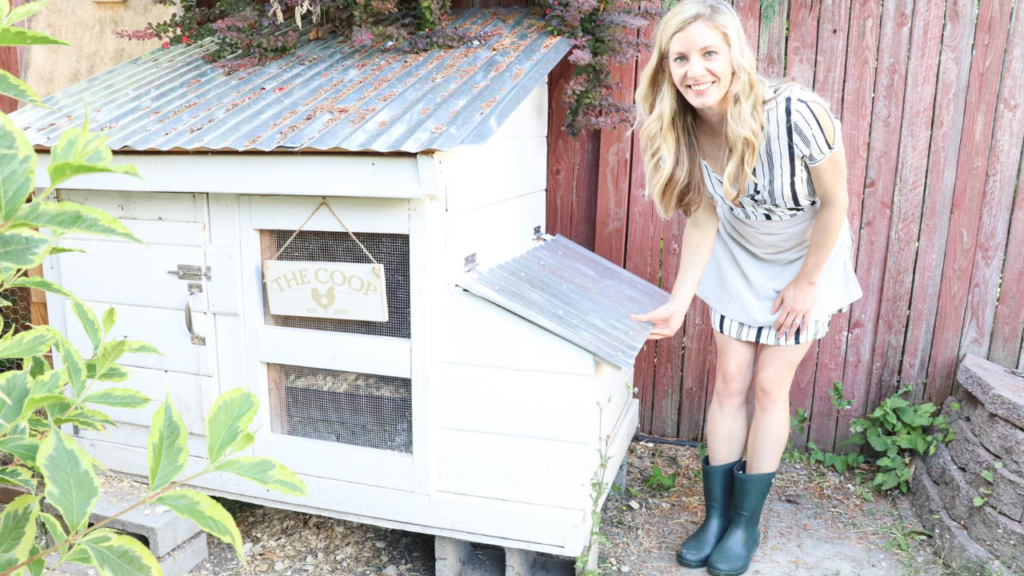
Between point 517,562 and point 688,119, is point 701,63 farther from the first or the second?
point 517,562

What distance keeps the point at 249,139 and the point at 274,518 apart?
162 centimetres

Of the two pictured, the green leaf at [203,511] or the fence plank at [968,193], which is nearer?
the green leaf at [203,511]

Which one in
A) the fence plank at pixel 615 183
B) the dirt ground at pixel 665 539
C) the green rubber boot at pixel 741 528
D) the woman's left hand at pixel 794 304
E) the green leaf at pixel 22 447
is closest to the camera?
the green leaf at pixel 22 447

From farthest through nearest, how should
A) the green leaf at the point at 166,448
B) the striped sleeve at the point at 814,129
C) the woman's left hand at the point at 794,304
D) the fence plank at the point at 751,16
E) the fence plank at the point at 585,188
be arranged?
the fence plank at the point at 585,188 → the fence plank at the point at 751,16 → the woman's left hand at the point at 794,304 → the striped sleeve at the point at 814,129 → the green leaf at the point at 166,448

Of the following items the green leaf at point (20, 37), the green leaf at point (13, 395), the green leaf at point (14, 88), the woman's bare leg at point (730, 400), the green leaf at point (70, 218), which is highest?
the green leaf at point (20, 37)

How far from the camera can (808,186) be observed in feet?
7.50

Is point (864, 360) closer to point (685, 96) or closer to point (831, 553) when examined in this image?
point (831, 553)

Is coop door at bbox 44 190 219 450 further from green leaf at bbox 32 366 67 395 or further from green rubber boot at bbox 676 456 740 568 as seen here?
green rubber boot at bbox 676 456 740 568

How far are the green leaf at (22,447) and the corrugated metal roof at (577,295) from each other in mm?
1443

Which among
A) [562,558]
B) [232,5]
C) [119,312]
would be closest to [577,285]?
[562,558]

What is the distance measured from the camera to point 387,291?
237 centimetres

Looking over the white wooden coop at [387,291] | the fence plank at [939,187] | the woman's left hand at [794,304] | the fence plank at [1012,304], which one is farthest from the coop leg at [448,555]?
the fence plank at [1012,304]

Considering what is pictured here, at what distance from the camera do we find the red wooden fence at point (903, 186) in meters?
3.05

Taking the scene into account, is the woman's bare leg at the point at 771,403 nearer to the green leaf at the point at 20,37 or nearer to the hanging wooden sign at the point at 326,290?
the hanging wooden sign at the point at 326,290
